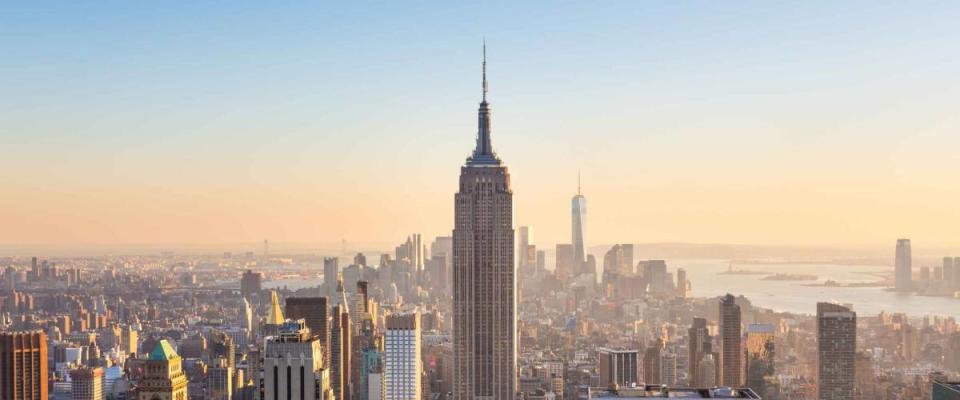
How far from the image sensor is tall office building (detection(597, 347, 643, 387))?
23.0 metres

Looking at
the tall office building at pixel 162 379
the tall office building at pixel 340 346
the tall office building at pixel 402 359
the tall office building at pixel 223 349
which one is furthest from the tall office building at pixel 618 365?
the tall office building at pixel 162 379

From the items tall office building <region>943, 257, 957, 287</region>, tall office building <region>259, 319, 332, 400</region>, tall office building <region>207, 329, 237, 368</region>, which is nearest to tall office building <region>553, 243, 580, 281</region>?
tall office building <region>207, 329, 237, 368</region>

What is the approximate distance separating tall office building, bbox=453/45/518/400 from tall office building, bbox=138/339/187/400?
11.0 meters

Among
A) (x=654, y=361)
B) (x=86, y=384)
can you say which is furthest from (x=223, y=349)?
(x=654, y=361)

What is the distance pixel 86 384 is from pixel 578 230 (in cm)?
1026

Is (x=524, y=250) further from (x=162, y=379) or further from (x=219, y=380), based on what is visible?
(x=162, y=379)

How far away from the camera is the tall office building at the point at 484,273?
26.3m

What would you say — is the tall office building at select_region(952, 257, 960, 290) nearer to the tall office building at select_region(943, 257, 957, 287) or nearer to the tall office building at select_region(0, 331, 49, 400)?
the tall office building at select_region(943, 257, 957, 287)

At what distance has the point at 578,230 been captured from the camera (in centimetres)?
2555

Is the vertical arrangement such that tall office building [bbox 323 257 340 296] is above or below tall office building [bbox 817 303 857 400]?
above

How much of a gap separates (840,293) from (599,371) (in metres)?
5.87

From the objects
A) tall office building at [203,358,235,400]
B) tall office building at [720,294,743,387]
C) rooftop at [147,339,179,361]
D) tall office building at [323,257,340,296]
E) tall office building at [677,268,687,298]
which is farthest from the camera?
tall office building at [677,268,687,298]

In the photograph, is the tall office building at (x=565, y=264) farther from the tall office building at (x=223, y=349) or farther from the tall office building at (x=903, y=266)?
the tall office building at (x=903, y=266)

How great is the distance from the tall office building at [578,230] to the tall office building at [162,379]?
31.5ft
